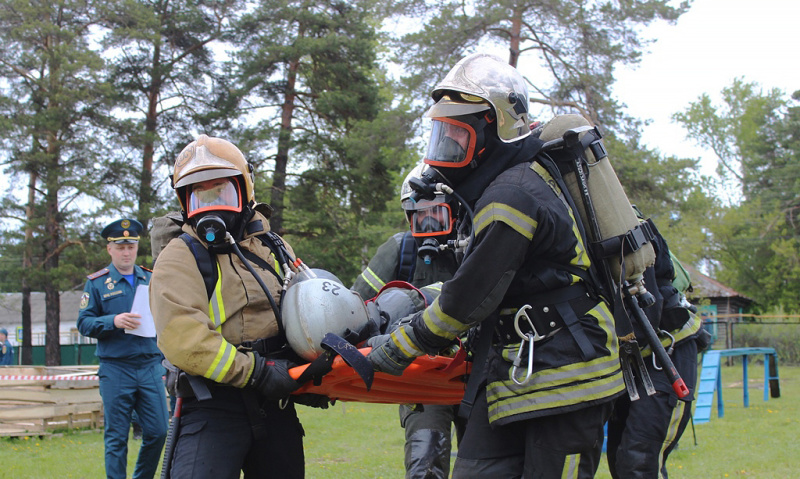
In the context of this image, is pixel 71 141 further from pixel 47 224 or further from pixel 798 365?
pixel 798 365

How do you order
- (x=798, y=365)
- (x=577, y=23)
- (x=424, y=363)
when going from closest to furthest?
(x=424, y=363) < (x=577, y=23) < (x=798, y=365)

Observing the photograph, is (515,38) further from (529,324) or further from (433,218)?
(529,324)

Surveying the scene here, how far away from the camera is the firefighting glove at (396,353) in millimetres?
3273

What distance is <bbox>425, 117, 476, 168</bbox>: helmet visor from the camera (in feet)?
11.0

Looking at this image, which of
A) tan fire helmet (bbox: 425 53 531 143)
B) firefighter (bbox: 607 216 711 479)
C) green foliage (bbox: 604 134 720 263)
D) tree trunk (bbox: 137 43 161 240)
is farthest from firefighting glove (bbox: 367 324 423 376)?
tree trunk (bbox: 137 43 161 240)

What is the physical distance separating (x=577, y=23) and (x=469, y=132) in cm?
1660

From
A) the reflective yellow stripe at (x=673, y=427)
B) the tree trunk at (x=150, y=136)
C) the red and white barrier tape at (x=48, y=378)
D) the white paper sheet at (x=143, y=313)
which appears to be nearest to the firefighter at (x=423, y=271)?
the reflective yellow stripe at (x=673, y=427)

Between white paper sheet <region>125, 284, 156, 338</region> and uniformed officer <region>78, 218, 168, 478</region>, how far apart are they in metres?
0.05

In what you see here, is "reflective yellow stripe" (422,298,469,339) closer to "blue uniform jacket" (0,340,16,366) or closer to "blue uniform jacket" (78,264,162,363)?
"blue uniform jacket" (78,264,162,363)

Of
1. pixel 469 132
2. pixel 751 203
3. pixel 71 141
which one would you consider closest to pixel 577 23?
pixel 71 141

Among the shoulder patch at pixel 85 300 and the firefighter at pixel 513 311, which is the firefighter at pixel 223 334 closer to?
the firefighter at pixel 513 311

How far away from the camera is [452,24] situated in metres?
19.3

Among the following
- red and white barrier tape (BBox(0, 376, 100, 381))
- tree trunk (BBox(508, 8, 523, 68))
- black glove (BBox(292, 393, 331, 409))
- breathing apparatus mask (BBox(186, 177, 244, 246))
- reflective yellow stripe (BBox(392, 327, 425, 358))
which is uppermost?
tree trunk (BBox(508, 8, 523, 68))

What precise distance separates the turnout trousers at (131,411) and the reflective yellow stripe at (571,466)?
144 inches
